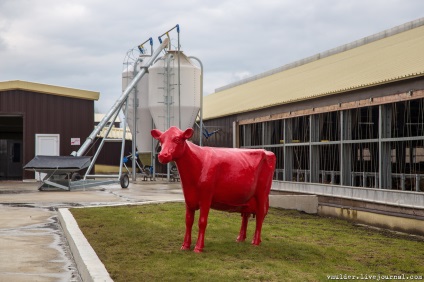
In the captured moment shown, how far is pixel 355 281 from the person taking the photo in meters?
8.19

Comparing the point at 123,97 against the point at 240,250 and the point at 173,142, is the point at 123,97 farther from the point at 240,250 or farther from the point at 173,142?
the point at 173,142

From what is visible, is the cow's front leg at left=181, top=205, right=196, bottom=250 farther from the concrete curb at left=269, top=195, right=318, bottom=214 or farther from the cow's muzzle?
the concrete curb at left=269, top=195, right=318, bottom=214

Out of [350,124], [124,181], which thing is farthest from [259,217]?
[124,181]

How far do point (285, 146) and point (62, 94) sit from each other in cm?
1714

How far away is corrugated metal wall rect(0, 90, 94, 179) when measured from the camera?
36.2m

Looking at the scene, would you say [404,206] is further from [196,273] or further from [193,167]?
[196,273]

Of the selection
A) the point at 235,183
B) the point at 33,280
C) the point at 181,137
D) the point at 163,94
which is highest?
the point at 163,94

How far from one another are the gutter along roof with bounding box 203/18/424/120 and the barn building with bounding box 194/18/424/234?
6cm

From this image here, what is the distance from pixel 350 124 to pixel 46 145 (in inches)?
852

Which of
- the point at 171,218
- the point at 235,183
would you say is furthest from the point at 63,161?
the point at 235,183

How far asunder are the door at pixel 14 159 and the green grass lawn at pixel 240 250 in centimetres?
2949

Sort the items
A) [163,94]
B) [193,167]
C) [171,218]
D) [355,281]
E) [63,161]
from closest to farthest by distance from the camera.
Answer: [355,281] → [193,167] → [171,218] → [63,161] → [163,94]

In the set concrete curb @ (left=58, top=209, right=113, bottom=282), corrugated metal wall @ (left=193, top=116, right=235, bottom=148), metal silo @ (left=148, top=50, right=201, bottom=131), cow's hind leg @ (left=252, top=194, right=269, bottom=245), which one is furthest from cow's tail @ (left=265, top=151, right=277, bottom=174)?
metal silo @ (left=148, top=50, right=201, bottom=131)

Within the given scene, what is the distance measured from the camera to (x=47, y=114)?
120 ft
